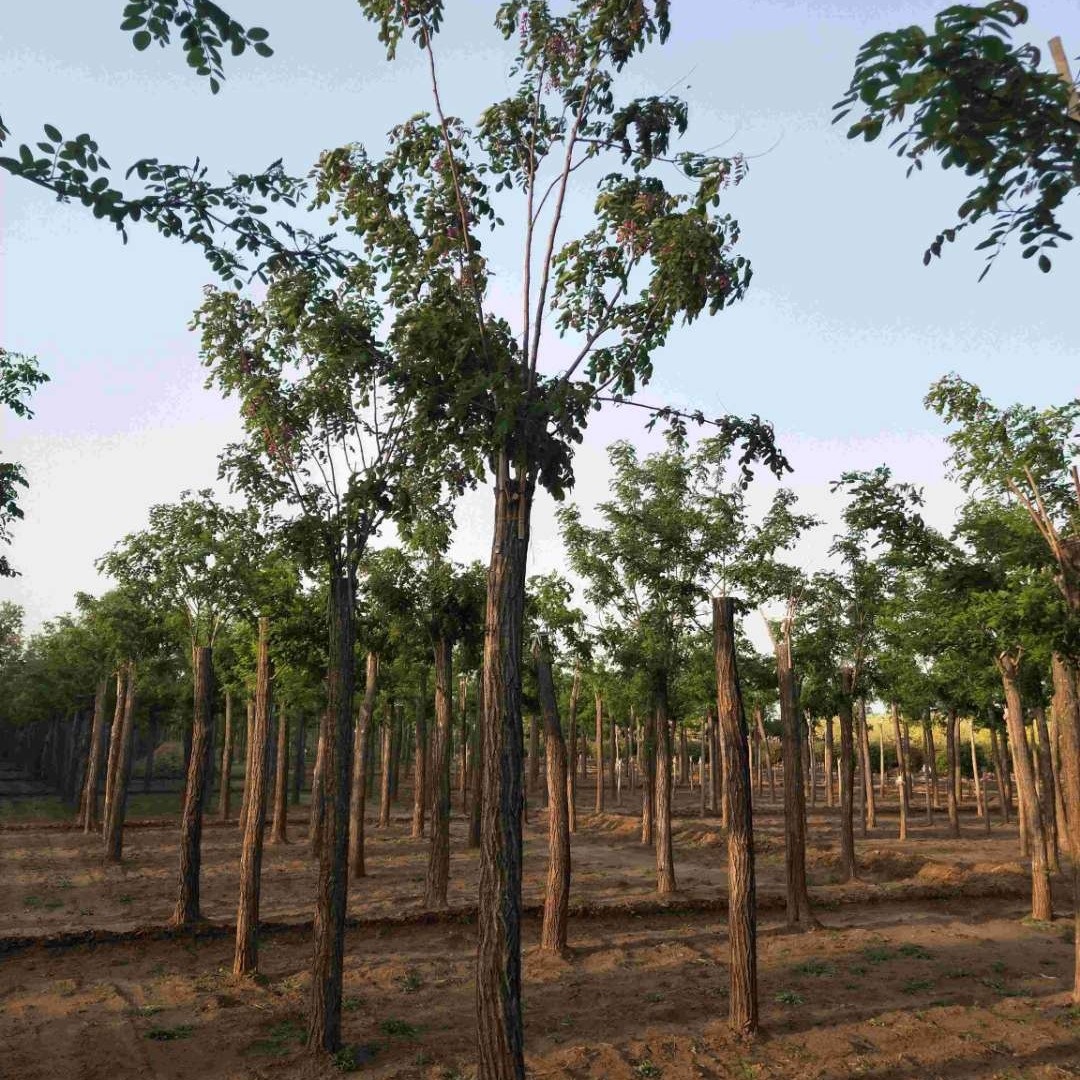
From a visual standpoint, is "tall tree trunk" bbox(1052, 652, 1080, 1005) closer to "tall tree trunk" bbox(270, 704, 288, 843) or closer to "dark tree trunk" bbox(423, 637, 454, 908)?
"dark tree trunk" bbox(423, 637, 454, 908)

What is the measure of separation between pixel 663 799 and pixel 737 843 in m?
10.7

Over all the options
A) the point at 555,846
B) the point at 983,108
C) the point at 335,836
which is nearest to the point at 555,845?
the point at 555,846

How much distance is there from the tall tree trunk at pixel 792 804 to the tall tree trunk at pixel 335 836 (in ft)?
29.9

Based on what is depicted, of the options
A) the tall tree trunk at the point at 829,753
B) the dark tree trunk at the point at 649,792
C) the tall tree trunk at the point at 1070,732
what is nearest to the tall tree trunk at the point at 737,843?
the tall tree trunk at the point at 1070,732

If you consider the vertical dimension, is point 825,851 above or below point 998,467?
below

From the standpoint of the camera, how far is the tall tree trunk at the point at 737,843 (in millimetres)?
11688

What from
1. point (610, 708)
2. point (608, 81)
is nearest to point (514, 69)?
point (608, 81)

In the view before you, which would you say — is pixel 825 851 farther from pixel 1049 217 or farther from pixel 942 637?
pixel 1049 217

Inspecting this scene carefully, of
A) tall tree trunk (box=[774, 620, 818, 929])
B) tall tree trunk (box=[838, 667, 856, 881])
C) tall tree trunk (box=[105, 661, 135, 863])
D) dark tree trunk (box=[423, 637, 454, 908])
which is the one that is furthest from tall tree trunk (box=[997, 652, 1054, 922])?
tall tree trunk (box=[105, 661, 135, 863])

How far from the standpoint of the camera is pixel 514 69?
1019 centimetres

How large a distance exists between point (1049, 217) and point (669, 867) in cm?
1974

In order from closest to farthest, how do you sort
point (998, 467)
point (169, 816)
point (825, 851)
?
point (998, 467) < point (825, 851) < point (169, 816)

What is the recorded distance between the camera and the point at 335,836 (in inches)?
443

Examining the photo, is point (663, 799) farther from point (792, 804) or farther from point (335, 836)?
point (335, 836)
